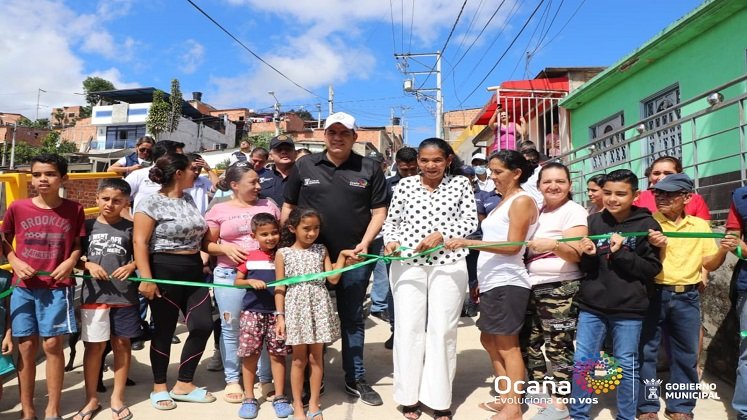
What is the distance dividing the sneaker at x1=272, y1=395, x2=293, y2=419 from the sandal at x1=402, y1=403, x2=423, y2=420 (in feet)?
2.61

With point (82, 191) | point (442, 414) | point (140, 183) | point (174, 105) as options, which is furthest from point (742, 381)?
point (174, 105)

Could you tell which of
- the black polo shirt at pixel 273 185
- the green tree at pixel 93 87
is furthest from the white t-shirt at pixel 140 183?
the green tree at pixel 93 87

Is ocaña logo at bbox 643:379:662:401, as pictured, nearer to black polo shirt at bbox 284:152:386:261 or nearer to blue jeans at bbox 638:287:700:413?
blue jeans at bbox 638:287:700:413

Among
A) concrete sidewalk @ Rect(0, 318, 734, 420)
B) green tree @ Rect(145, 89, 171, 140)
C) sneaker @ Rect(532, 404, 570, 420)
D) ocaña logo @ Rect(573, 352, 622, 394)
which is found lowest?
concrete sidewalk @ Rect(0, 318, 734, 420)

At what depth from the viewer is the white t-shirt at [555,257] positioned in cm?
308

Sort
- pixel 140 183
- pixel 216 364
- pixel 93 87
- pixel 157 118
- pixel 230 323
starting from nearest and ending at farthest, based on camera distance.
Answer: pixel 230 323 < pixel 216 364 < pixel 140 183 < pixel 157 118 < pixel 93 87

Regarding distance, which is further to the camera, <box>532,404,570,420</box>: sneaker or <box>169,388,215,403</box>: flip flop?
<box>169,388,215,403</box>: flip flop

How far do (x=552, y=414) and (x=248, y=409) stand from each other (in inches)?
81.0

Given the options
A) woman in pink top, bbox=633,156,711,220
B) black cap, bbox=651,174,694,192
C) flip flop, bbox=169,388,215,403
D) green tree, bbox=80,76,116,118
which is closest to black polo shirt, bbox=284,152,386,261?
flip flop, bbox=169,388,215,403

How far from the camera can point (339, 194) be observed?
343 cm

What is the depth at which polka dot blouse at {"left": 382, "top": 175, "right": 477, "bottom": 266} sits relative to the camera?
3.18m

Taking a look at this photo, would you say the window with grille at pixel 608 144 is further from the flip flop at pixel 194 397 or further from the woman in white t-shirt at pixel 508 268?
the flip flop at pixel 194 397

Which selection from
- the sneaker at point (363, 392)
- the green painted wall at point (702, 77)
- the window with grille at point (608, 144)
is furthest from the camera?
the window with grille at point (608, 144)

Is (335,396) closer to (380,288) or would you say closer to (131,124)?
(380,288)
